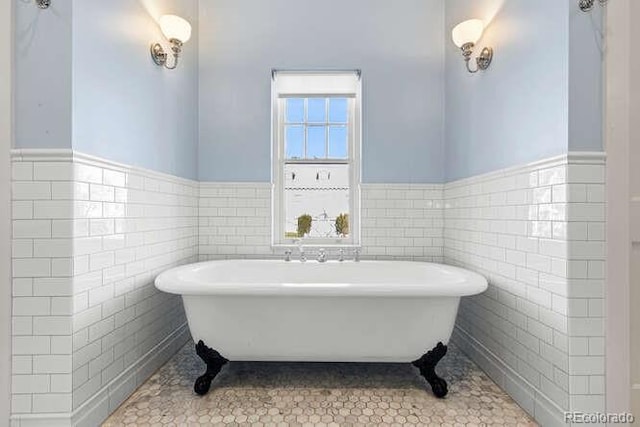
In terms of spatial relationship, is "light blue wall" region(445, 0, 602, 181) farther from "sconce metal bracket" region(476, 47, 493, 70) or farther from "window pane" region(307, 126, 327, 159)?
"window pane" region(307, 126, 327, 159)

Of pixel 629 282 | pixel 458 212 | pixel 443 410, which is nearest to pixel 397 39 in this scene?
pixel 458 212

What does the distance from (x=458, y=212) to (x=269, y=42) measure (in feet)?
6.46

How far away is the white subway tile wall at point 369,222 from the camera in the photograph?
8.54 feet

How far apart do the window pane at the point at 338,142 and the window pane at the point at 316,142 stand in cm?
6

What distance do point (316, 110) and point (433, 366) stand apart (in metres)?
2.10

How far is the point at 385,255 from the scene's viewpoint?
2615 millimetres

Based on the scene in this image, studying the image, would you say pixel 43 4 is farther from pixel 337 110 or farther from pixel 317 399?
pixel 317 399

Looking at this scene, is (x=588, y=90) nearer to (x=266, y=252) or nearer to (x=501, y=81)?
(x=501, y=81)

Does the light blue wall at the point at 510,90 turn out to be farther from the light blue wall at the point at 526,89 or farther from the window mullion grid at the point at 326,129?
the window mullion grid at the point at 326,129

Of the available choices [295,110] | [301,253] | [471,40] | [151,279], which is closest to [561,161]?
[471,40]

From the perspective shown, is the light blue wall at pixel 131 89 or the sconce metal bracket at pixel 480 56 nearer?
the light blue wall at pixel 131 89

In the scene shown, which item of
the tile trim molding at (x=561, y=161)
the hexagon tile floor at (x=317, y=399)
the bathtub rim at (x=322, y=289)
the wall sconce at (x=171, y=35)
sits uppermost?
the wall sconce at (x=171, y=35)

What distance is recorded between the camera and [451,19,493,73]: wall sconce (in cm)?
200

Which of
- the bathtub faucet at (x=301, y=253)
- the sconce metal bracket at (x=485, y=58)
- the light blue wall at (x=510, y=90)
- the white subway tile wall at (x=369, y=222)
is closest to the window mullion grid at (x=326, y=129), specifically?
the white subway tile wall at (x=369, y=222)
